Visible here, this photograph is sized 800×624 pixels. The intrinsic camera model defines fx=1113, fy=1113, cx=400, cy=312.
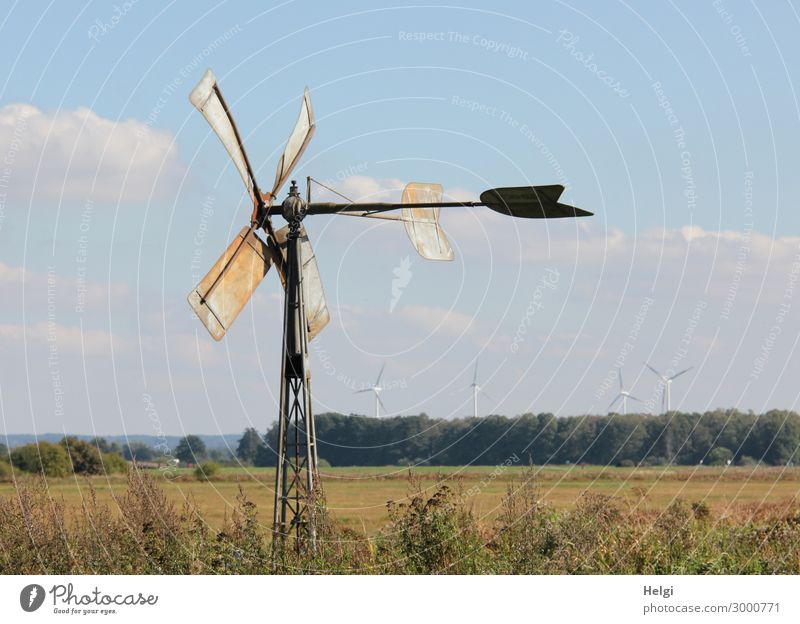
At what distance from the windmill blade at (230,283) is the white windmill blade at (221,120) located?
2.66 ft

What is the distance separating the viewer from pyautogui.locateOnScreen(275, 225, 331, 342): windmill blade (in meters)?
17.7

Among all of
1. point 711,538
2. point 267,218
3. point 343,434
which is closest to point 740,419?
point 343,434

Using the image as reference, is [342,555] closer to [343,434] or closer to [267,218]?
[267,218]

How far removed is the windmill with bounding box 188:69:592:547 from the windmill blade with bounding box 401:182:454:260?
0.02m

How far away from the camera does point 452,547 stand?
1680 cm

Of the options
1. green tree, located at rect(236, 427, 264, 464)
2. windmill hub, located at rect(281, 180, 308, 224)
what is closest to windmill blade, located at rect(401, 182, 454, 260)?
windmill hub, located at rect(281, 180, 308, 224)

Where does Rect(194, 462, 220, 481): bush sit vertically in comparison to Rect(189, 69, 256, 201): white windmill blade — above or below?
below

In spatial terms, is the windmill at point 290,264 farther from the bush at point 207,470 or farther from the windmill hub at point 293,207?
the bush at point 207,470

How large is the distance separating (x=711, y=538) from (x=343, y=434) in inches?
1467

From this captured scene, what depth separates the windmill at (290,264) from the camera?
1656 cm

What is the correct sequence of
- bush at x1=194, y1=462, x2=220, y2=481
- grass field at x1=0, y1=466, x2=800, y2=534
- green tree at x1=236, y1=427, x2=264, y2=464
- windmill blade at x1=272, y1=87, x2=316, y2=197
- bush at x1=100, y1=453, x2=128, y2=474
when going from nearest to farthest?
windmill blade at x1=272, y1=87, x2=316, y2=197 < grass field at x1=0, y1=466, x2=800, y2=534 < bush at x1=100, y1=453, x2=128, y2=474 < bush at x1=194, y1=462, x2=220, y2=481 < green tree at x1=236, y1=427, x2=264, y2=464

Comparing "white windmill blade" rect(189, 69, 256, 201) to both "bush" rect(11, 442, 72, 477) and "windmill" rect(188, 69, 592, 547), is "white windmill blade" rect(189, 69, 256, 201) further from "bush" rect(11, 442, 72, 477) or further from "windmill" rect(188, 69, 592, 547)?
"bush" rect(11, 442, 72, 477)
